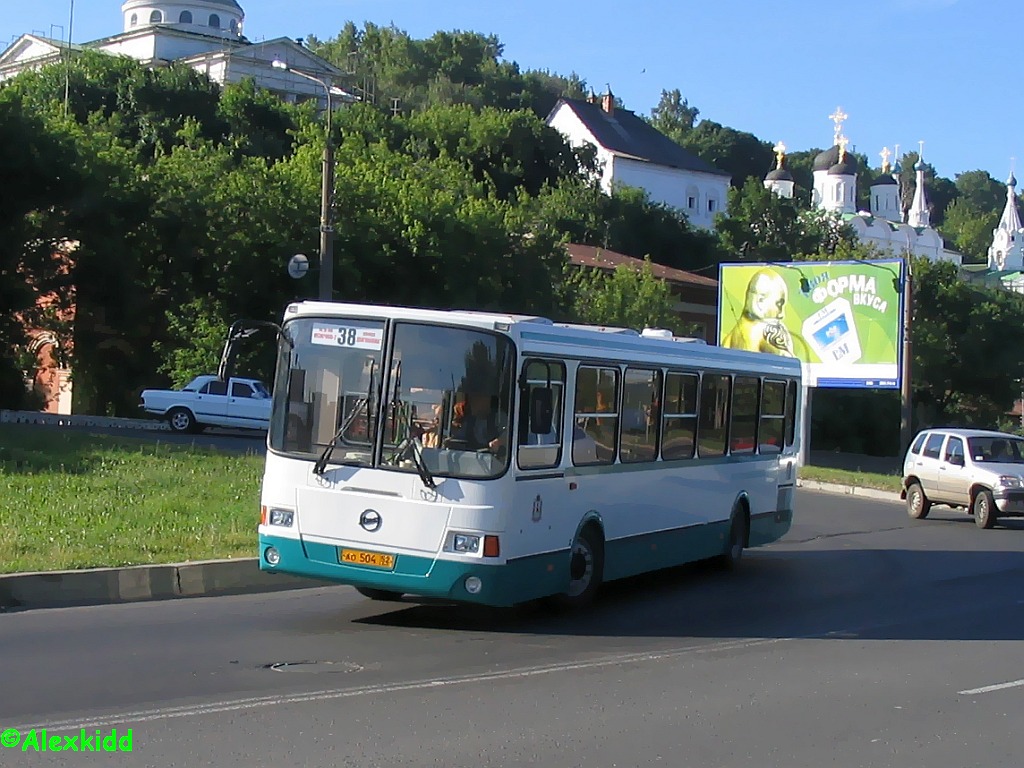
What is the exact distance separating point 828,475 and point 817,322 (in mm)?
5411

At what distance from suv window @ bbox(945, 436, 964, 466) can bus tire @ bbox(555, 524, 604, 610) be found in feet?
46.5

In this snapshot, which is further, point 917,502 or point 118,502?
point 917,502

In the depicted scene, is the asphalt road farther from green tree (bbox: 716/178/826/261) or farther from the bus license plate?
green tree (bbox: 716/178/826/261)

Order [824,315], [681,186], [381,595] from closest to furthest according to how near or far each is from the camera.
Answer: [381,595]
[824,315]
[681,186]

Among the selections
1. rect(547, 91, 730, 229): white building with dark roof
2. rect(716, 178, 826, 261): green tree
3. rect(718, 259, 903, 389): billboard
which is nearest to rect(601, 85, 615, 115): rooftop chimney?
rect(547, 91, 730, 229): white building with dark roof

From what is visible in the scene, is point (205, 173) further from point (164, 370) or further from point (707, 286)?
point (707, 286)

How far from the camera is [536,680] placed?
917 centimetres

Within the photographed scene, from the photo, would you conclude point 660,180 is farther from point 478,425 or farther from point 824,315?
point 478,425

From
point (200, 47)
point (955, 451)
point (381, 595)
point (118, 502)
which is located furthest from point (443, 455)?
point (200, 47)

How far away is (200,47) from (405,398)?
90.3 metres

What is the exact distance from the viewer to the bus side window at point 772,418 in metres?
16.8

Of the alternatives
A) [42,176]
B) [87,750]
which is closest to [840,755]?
[87,750]

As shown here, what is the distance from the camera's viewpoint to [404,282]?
44562mm

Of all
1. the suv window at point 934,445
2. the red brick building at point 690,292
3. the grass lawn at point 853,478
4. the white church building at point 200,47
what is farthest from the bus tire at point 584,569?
the white church building at point 200,47
